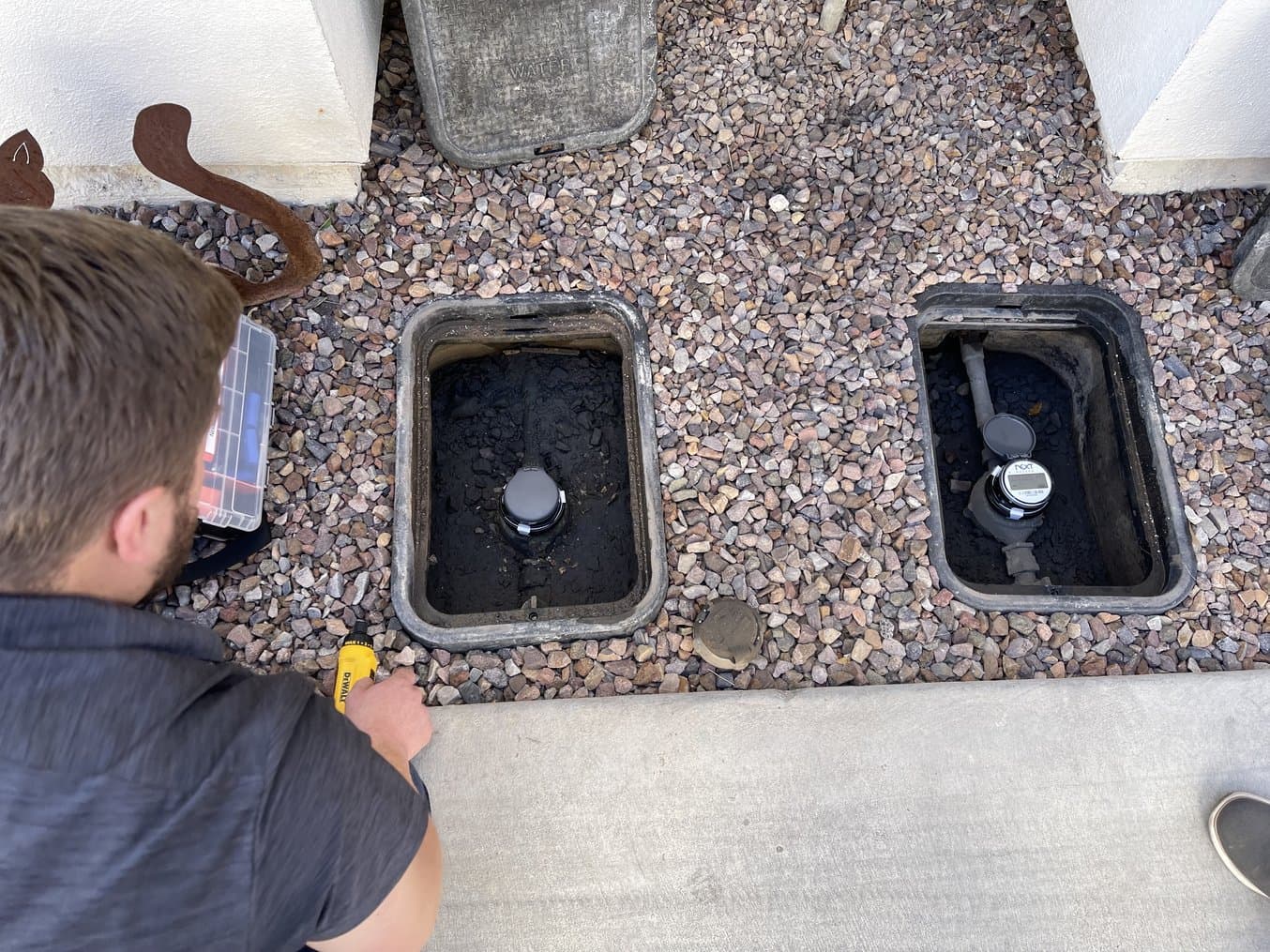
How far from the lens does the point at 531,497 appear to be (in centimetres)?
191

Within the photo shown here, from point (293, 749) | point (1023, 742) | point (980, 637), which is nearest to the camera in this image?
point (293, 749)

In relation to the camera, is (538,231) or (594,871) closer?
(594,871)

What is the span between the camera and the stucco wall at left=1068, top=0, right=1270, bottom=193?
1.78m

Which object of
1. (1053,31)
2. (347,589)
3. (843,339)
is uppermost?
Answer: (1053,31)

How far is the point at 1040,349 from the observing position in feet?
7.43

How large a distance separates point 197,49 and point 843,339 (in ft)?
4.93

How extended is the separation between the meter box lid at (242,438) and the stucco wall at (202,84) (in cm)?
45

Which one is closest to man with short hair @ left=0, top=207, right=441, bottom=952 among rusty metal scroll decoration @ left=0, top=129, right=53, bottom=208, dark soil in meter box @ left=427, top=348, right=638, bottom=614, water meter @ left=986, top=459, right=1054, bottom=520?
rusty metal scroll decoration @ left=0, top=129, right=53, bottom=208

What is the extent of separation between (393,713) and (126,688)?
0.76 m

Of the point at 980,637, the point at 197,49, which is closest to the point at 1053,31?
the point at 980,637

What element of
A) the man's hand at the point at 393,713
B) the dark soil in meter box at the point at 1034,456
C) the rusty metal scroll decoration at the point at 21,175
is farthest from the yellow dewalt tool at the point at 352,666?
the dark soil in meter box at the point at 1034,456

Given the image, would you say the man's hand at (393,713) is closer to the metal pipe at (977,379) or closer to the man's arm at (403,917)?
the man's arm at (403,917)

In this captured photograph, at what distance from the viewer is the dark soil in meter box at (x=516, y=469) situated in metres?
2.02

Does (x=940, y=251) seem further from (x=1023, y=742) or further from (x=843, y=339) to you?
(x=1023, y=742)
